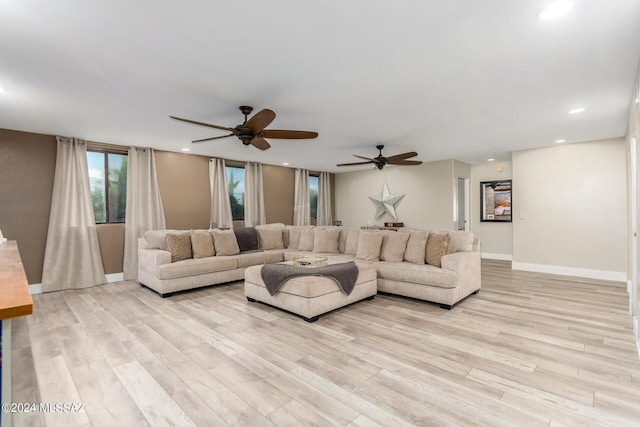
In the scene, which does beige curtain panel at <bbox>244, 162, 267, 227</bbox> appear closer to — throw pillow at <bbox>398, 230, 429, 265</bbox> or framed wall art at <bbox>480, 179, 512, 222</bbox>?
throw pillow at <bbox>398, 230, 429, 265</bbox>

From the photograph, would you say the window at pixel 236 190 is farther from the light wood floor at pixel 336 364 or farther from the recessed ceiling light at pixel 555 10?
the recessed ceiling light at pixel 555 10

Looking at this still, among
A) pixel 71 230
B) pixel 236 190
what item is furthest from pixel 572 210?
pixel 71 230

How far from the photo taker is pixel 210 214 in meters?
6.80

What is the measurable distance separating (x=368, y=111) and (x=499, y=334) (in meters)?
2.79

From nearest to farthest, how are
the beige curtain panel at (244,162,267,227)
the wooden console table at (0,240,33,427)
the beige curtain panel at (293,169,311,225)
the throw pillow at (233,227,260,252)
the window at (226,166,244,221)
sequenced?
the wooden console table at (0,240,33,427)
the throw pillow at (233,227,260,252)
the window at (226,166,244,221)
the beige curtain panel at (244,162,267,227)
the beige curtain panel at (293,169,311,225)

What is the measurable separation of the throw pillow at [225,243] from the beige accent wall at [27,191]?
2.54 m

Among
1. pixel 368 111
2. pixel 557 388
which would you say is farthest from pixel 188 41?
pixel 557 388

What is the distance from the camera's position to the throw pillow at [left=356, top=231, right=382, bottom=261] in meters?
4.84

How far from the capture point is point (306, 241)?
20.5 ft

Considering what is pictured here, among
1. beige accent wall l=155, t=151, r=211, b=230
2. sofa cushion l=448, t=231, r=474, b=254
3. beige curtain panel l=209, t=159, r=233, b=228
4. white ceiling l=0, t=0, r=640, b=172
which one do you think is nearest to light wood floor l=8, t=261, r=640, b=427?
sofa cushion l=448, t=231, r=474, b=254

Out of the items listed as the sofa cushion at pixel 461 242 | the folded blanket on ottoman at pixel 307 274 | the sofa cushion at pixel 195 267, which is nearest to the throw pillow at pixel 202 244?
the sofa cushion at pixel 195 267

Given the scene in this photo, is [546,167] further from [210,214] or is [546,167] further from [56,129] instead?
[56,129]

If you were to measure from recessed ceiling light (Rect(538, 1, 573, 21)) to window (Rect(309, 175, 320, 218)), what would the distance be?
294 inches

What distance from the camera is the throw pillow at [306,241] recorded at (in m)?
6.20
